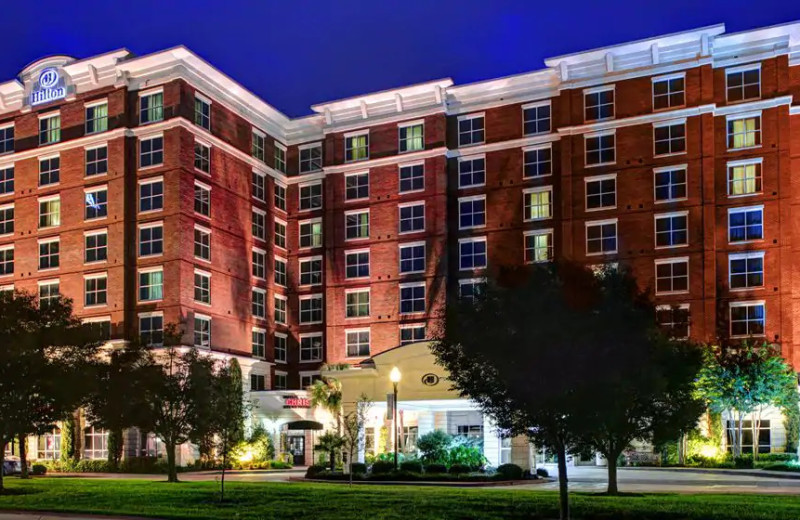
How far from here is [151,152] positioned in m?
65.2

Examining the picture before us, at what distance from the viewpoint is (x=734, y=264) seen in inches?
2435

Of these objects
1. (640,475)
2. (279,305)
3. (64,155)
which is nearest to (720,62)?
(640,475)

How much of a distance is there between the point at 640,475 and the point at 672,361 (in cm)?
1986

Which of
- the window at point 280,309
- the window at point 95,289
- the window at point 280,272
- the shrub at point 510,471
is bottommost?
the shrub at point 510,471

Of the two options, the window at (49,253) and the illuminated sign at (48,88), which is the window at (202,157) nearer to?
the illuminated sign at (48,88)

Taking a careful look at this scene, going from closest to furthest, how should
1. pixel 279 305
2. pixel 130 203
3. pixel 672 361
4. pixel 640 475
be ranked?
pixel 672 361, pixel 640 475, pixel 130 203, pixel 279 305

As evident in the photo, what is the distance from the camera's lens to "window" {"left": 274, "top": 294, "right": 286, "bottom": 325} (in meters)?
75.8

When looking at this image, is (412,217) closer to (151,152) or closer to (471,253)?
(471,253)

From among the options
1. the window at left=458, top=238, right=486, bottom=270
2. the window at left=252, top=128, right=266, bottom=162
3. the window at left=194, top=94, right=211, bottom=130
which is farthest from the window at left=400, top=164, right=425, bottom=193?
the window at left=194, top=94, right=211, bottom=130

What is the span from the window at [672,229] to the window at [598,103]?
8.22 m

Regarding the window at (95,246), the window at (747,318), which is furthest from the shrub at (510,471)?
the window at (95,246)

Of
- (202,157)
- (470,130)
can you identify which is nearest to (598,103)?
(470,130)

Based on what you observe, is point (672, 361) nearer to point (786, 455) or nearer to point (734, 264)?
point (786, 455)

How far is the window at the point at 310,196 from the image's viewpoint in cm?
7681
